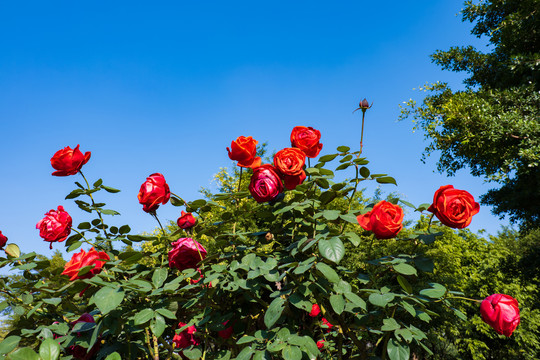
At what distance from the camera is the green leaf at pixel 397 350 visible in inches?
60.6

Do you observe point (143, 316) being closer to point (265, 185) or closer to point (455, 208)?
point (265, 185)

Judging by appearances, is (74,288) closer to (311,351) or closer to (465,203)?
(311,351)

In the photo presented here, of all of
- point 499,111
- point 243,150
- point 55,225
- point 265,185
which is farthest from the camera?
point 499,111

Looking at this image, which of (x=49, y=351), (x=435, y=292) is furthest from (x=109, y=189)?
(x=435, y=292)

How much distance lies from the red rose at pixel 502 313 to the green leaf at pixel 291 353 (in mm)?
862

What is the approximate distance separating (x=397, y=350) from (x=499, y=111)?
9.57m

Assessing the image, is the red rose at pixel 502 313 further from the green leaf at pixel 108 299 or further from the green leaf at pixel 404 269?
the green leaf at pixel 108 299

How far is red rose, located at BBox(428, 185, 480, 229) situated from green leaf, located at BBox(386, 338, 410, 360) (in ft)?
1.84

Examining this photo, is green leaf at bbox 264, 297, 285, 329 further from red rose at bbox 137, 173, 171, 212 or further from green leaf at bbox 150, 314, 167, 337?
red rose at bbox 137, 173, 171, 212

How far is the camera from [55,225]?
2.02 m

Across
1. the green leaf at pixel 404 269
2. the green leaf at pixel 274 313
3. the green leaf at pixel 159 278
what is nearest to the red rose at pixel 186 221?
the green leaf at pixel 159 278

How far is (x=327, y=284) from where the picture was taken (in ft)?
5.31

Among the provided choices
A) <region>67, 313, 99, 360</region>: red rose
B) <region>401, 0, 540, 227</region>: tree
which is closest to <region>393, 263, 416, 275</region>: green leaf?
<region>67, 313, 99, 360</region>: red rose

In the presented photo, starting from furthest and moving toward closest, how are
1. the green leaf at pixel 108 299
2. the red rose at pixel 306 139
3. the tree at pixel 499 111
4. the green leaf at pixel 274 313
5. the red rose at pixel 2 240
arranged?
the tree at pixel 499 111 → the red rose at pixel 2 240 → the red rose at pixel 306 139 → the green leaf at pixel 274 313 → the green leaf at pixel 108 299
